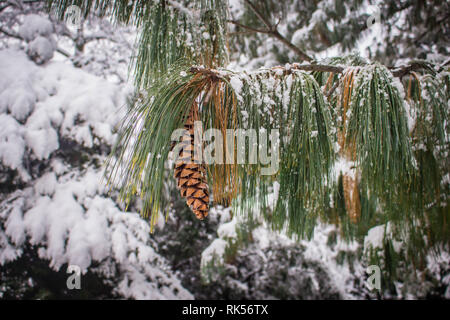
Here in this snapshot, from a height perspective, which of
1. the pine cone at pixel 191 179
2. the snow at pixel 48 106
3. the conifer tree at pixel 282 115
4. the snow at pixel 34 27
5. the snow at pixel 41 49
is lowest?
the pine cone at pixel 191 179

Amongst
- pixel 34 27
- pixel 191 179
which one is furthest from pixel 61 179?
pixel 191 179

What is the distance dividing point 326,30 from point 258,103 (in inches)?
62.5

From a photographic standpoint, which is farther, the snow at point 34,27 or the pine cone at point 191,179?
the snow at point 34,27

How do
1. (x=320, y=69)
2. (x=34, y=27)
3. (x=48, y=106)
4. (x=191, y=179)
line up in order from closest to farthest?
(x=191, y=179), (x=320, y=69), (x=48, y=106), (x=34, y=27)

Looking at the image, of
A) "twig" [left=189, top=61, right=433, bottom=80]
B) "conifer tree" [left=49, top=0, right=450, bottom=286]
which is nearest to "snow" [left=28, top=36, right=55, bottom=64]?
"conifer tree" [left=49, top=0, right=450, bottom=286]

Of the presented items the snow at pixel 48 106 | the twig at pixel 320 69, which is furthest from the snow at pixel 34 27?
the twig at pixel 320 69

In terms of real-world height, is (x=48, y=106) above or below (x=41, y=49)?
below

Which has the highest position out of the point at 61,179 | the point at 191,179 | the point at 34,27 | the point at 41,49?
the point at 34,27

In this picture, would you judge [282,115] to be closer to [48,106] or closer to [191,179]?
[191,179]

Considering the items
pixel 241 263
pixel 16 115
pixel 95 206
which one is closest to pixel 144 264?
pixel 95 206

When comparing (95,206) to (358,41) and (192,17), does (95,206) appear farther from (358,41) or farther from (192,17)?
(358,41)

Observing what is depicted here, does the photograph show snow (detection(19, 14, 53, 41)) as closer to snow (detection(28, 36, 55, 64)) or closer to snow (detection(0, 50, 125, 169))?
snow (detection(28, 36, 55, 64))

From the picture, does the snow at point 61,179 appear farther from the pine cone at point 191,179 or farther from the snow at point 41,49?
the pine cone at point 191,179

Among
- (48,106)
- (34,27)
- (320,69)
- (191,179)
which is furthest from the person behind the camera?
(34,27)
